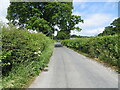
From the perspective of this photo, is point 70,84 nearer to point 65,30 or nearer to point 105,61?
point 105,61

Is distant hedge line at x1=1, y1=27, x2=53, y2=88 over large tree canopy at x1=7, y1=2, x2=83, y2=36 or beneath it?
beneath

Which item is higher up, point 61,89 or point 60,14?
point 60,14

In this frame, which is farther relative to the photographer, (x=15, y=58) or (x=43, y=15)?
(x=43, y=15)

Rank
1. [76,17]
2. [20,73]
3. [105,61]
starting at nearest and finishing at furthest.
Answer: [20,73] → [105,61] → [76,17]

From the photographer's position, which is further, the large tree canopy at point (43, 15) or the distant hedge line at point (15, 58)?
the large tree canopy at point (43, 15)

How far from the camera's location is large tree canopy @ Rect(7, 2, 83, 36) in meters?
19.9

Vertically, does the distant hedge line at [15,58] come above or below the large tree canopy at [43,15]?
below

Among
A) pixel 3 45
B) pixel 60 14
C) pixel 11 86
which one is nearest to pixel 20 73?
pixel 11 86

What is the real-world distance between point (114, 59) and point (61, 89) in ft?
14.8

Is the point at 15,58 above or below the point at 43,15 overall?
below

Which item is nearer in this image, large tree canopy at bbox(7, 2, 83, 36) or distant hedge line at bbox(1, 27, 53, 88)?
distant hedge line at bbox(1, 27, 53, 88)

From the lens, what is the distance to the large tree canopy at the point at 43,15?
19858 millimetres

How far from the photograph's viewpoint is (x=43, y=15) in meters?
23.5

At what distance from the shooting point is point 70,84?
4336mm
